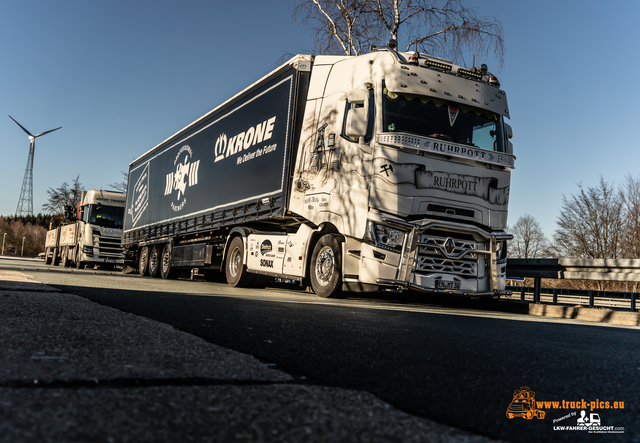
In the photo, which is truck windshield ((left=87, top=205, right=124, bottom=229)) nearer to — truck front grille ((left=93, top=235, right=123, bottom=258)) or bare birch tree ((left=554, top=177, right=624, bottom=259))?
truck front grille ((left=93, top=235, right=123, bottom=258))

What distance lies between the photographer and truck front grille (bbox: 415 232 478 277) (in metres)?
8.39

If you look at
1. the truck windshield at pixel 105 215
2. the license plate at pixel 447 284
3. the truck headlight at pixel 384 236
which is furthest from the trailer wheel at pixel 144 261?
the license plate at pixel 447 284

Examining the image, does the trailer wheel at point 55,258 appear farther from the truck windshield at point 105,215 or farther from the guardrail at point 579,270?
the guardrail at point 579,270

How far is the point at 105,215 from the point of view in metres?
25.0

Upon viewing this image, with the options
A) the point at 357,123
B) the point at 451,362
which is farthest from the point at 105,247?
the point at 451,362

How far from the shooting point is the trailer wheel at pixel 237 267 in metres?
11.9

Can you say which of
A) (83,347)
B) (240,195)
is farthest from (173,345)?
(240,195)

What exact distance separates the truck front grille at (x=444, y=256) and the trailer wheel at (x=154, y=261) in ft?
36.5

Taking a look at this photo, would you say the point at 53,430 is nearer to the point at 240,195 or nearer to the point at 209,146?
the point at 240,195

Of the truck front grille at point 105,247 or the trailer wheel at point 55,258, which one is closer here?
the truck front grille at point 105,247

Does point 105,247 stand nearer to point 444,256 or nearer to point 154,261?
point 154,261

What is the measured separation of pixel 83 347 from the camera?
2.60 m

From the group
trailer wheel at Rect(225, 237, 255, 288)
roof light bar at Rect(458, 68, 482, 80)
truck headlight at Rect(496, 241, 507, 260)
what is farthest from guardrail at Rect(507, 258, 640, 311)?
trailer wheel at Rect(225, 237, 255, 288)

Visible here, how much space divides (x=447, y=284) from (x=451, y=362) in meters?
5.70
